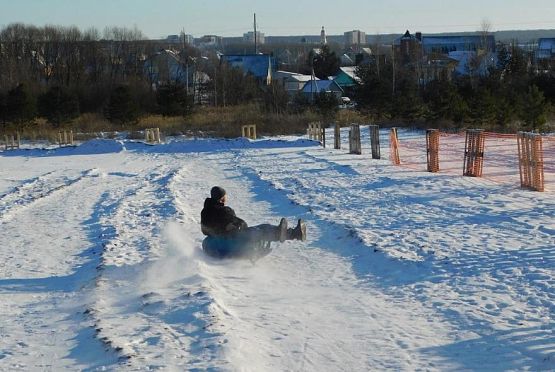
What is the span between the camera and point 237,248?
1032 cm

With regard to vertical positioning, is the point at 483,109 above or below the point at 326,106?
below

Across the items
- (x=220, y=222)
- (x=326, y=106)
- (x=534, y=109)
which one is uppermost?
(x=326, y=106)

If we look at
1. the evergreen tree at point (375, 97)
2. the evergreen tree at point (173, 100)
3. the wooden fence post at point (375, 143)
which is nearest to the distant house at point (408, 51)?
the evergreen tree at point (375, 97)

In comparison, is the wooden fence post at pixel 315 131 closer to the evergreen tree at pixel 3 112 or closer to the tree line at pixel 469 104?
the tree line at pixel 469 104

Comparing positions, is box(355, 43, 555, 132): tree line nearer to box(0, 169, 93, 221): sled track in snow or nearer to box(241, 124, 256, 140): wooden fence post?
box(241, 124, 256, 140): wooden fence post

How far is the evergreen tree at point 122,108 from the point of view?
4953 cm

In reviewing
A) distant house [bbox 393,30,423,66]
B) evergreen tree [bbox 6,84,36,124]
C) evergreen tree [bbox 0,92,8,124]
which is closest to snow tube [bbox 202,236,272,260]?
evergreen tree [bbox 6,84,36,124]

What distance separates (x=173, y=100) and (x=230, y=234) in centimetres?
4327

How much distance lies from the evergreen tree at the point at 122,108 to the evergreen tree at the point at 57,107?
2.50 metres

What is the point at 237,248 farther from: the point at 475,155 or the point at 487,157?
the point at 487,157

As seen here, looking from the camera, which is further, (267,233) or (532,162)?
(532,162)

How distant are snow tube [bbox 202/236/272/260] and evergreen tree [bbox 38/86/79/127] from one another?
42015mm

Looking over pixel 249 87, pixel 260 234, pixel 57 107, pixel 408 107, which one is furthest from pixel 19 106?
pixel 260 234

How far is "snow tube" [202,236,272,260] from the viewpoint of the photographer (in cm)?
1029
